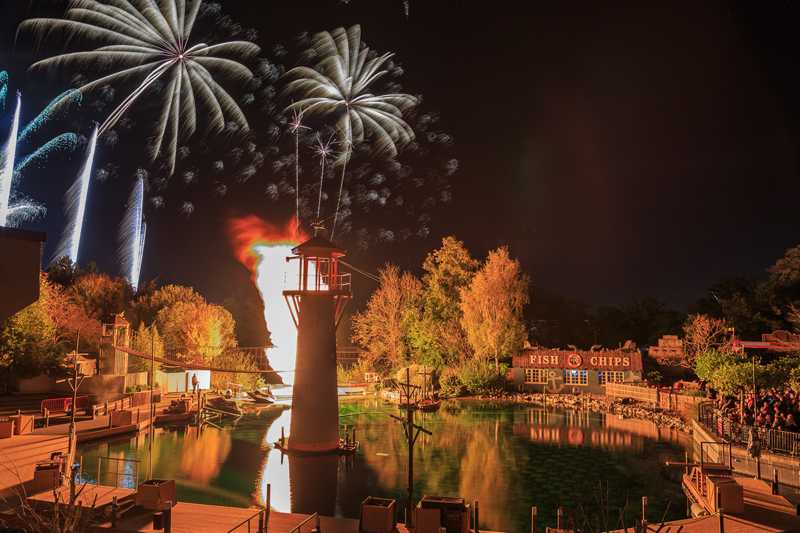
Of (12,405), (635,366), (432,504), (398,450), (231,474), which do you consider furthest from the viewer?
(635,366)

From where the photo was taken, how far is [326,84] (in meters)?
37.9

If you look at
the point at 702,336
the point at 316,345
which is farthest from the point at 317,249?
the point at 702,336

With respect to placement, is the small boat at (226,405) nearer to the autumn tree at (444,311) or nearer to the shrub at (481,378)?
the shrub at (481,378)

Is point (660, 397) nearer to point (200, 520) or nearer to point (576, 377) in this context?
point (576, 377)

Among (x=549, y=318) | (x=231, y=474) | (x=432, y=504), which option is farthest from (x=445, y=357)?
(x=432, y=504)

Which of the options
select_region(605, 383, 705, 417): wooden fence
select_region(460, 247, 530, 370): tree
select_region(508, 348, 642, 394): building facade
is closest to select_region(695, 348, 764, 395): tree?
select_region(605, 383, 705, 417): wooden fence

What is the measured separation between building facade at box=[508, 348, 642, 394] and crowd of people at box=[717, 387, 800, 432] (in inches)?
800

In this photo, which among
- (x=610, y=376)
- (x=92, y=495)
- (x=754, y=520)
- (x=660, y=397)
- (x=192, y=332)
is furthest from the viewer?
(x=192, y=332)

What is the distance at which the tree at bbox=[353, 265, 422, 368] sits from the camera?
5509 cm

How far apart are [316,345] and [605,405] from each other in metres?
24.7

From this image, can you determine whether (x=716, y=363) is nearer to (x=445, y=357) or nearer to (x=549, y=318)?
(x=445, y=357)

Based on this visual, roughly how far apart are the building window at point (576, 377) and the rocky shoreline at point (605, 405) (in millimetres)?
1947

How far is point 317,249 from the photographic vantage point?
24734mm

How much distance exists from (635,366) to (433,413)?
16770 millimetres
